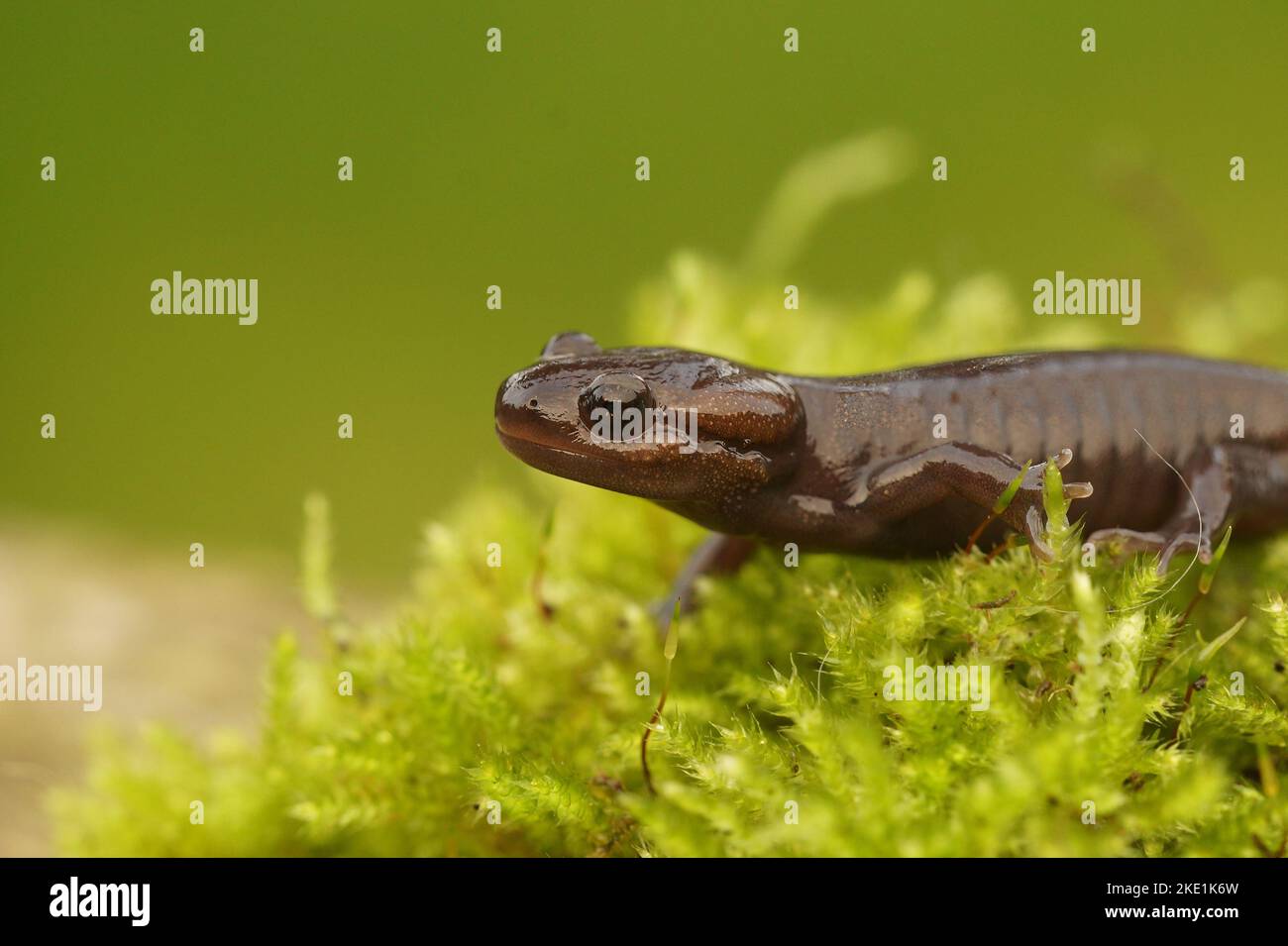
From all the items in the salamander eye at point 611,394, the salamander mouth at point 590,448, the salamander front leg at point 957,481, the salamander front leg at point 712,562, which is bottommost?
the salamander front leg at point 712,562

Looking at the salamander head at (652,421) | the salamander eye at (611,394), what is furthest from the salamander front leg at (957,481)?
the salamander eye at (611,394)

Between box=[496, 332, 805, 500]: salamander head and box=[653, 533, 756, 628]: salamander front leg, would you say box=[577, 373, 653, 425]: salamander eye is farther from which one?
box=[653, 533, 756, 628]: salamander front leg

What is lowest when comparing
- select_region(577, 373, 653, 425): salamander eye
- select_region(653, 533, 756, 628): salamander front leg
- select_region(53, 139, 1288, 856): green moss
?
select_region(53, 139, 1288, 856): green moss

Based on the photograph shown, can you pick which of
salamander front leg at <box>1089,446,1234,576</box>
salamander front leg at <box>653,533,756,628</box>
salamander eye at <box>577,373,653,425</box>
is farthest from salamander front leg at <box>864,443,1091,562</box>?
salamander eye at <box>577,373,653,425</box>

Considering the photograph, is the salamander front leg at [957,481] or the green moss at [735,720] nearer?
the green moss at [735,720]

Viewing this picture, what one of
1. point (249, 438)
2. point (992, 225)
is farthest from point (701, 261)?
point (249, 438)

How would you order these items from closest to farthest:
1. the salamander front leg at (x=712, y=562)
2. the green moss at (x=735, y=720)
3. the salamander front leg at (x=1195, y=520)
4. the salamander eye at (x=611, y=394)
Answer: the green moss at (x=735, y=720) → the salamander eye at (x=611, y=394) → the salamander front leg at (x=1195, y=520) → the salamander front leg at (x=712, y=562)

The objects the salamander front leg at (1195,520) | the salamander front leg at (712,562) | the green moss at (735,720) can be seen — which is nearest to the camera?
the green moss at (735,720)

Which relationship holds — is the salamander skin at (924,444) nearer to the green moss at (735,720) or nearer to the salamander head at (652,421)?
→ the salamander head at (652,421)
